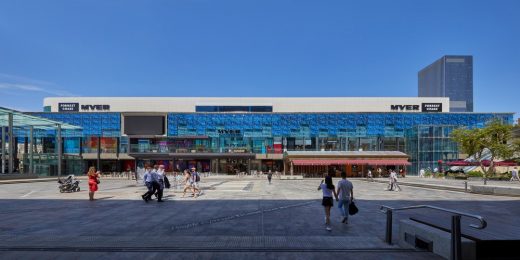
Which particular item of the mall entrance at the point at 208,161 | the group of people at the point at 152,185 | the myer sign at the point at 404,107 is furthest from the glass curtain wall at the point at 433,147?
the group of people at the point at 152,185

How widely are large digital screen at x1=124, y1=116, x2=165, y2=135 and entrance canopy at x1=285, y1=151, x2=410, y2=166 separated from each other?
25461mm

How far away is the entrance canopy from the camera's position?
5131 centimetres

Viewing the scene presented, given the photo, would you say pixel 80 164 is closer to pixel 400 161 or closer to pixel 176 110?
pixel 176 110

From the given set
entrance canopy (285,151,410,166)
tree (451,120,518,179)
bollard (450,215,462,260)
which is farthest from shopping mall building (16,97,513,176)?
bollard (450,215,462,260)

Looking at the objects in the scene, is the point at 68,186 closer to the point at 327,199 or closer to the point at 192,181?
the point at 192,181

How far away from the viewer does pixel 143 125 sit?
2461 inches

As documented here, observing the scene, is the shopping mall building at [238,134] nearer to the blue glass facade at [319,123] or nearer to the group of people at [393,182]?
the blue glass facade at [319,123]

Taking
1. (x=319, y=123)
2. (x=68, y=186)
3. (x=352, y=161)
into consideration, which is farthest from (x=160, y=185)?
(x=319, y=123)

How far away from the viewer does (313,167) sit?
173 feet

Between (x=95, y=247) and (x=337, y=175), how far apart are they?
4439 centimetres

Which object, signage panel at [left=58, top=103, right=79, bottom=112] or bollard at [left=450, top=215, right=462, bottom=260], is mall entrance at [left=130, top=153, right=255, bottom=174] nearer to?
signage panel at [left=58, top=103, right=79, bottom=112]

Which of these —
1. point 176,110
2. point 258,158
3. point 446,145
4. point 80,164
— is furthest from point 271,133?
point 80,164

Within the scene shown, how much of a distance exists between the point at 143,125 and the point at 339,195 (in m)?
57.3

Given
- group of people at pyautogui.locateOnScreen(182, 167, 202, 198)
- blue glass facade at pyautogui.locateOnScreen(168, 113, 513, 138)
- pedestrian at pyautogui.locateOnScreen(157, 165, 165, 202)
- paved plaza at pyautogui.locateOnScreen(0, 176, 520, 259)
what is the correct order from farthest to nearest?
blue glass facade at pyautogui.locateOnScreen(168, 113, 513, 138), group of people at pyautogui.locateOnScreen(182, 167, 202, 198), pedestrian at pyautogui.locateOnScreen(157, 165, 165, 202), paved plaza at pyautogui.locateOnScreen(0, 176, 520, 259)
